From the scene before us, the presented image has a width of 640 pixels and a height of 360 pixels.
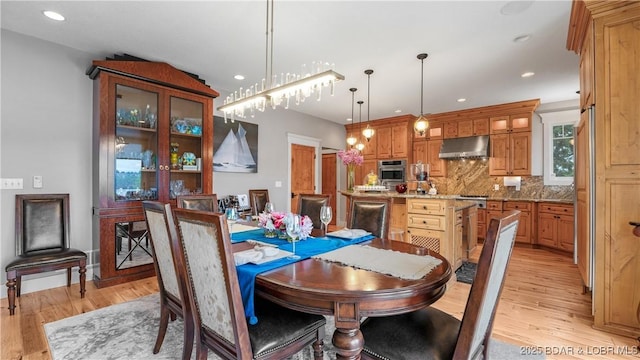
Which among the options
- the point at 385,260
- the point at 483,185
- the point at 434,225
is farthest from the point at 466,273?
the point at 483,185

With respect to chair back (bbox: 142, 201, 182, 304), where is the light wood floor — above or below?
below

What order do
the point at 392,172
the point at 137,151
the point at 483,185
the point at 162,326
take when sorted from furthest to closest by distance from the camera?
the point at 392,172, the point at 483,185, the point at 137,151, the point at 162,326

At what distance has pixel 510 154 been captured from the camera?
544 centimetres

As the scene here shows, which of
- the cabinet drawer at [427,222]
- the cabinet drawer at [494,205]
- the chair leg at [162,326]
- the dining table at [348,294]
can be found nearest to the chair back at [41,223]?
the chair leg at [162,326]

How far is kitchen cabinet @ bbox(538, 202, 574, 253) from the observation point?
448cm

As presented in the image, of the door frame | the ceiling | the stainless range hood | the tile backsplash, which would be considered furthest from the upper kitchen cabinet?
the door frame

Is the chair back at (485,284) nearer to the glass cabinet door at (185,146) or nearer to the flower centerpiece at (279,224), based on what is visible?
the flower centerpiece at (279,224)

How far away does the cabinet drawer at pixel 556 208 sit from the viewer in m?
4.54

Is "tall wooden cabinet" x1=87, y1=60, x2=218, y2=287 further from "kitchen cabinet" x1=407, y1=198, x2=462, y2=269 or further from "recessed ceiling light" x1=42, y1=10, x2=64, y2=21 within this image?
"kitchen cabinet" x1=407, y1=198, x2=462, y2=269

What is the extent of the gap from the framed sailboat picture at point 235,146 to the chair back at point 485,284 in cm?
412

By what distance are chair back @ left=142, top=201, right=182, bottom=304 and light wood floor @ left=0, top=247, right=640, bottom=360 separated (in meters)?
1.02

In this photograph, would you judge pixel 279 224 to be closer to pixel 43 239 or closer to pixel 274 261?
pixel 274 261

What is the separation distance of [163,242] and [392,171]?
5.41 metres

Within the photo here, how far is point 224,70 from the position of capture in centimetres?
379
